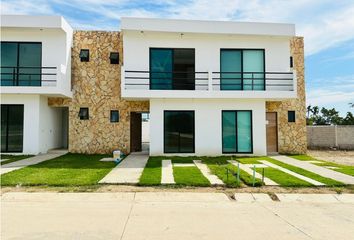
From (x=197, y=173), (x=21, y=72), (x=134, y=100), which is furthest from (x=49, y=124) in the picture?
(x=197, y=173)

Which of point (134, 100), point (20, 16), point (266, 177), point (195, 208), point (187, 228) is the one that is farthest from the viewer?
point (134, 100)

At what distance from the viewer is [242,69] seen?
46.7ft

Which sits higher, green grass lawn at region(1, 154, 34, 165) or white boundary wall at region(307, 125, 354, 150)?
white boundary wall at region(307, 125, 354, 150)

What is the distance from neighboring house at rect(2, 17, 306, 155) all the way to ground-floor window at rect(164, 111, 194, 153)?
52 mm

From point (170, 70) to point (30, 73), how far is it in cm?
748

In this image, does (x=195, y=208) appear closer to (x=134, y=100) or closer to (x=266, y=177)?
(x=266, y=177)

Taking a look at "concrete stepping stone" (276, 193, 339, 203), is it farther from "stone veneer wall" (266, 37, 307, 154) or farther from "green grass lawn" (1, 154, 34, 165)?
"green grass lawn" (1, 154, 34, 165)

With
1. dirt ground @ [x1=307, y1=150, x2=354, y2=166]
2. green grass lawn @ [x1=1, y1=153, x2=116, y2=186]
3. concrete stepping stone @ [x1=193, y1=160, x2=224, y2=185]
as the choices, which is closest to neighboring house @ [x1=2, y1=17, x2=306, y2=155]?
concrete stepping stone @ [x1=193, y1=160, x2=224, y2=185]

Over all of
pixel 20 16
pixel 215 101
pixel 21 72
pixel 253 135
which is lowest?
pixel 253 135

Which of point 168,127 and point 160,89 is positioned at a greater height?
point 160,89

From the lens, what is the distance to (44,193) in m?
7.02

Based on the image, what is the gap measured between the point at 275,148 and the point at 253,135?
2740 millimetres

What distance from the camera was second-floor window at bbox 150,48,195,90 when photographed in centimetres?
1400

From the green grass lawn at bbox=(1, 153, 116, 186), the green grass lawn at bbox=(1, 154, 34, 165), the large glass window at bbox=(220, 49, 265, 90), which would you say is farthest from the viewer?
the large glass window at bbox=(220, 49, 265, 90)
